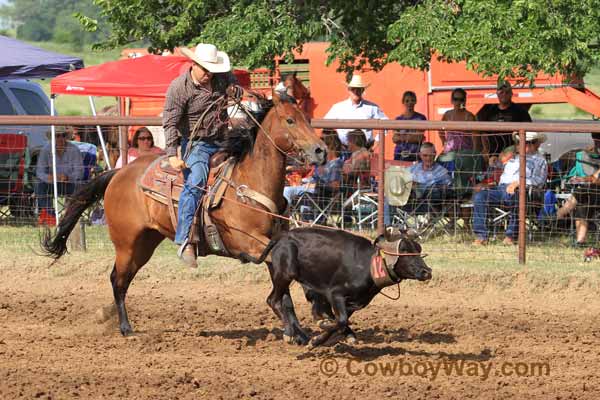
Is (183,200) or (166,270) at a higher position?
(183,200)

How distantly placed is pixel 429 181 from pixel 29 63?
25.9ft

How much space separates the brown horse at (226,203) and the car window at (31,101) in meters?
8.51

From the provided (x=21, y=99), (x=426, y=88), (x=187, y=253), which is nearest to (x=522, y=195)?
(x=187, y=253)

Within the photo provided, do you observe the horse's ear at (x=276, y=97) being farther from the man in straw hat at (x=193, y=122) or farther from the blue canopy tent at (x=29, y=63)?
the blue canopy tent at (x=29, y=63)

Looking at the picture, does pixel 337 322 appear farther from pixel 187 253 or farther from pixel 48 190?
pixel 48 190

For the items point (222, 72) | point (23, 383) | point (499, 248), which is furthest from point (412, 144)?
point (23, 383)

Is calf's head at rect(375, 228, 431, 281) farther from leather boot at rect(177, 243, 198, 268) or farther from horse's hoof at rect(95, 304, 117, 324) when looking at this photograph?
horse's hoof at rect(95, 304, 117, 324)

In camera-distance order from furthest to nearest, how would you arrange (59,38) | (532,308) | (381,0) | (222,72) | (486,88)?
(59,38)
(486,88)
(381,0)
(532,308)
(222,72)

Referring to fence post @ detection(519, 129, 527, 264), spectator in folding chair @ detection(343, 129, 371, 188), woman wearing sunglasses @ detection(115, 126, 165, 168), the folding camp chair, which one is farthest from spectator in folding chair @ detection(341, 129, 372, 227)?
woman wearing sunglasses @ detection(115, 126, 165, 168)

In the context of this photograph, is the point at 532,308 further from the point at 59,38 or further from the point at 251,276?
the point at 59,38

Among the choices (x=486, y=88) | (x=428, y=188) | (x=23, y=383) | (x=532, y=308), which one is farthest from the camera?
(x=486, y=88)

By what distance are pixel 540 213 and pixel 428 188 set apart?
130 centimetres

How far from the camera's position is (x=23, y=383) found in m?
6.86

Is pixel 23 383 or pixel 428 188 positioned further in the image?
pixel 428 188
